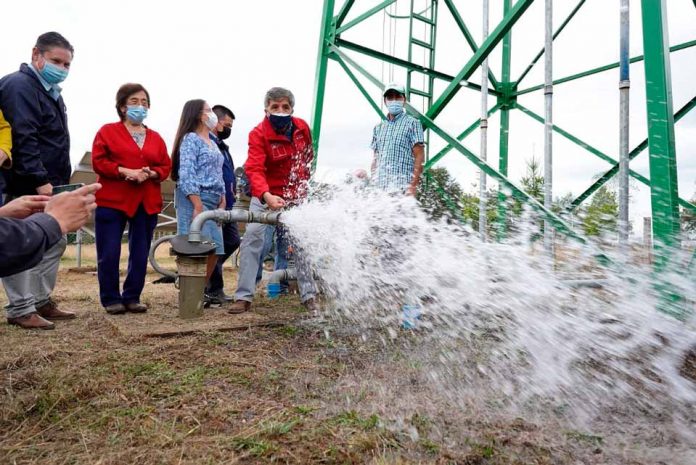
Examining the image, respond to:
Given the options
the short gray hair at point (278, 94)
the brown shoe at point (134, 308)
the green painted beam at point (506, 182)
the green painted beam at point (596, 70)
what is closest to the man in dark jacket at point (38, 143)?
the brown shoe at point (134, 308)

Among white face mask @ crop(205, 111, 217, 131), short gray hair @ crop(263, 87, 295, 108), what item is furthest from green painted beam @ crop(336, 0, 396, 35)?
white face mask @ crop(205, 111, 217, 131)

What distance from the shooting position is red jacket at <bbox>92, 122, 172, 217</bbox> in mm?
3510

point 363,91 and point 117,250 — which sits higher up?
point 363,91

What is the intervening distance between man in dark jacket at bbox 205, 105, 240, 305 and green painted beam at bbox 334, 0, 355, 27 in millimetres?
1256

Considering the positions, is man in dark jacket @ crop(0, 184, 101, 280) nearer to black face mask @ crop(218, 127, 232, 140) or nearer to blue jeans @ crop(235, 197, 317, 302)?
blue jeans @ crop(235, 197, 317, 302)

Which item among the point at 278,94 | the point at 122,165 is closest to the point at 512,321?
the point at 278,94

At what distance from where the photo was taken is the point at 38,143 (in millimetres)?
3264

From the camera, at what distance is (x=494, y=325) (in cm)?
284

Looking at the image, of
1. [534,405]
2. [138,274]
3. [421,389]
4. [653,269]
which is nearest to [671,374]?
[653,269]

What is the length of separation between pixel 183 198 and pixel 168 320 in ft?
3.56

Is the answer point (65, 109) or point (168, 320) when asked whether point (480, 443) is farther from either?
point (65, 109)

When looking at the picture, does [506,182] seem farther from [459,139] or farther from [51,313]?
[51,313]

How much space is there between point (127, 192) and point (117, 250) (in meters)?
0.41

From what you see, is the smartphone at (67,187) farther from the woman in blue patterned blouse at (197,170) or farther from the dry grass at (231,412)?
the woman in blue patterned blouse at (197,170)
